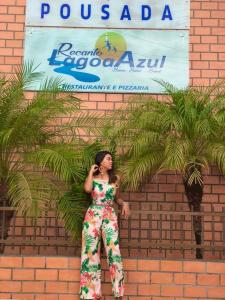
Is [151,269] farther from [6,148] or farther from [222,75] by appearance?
[222,75]

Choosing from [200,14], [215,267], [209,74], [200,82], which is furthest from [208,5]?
[215,267]

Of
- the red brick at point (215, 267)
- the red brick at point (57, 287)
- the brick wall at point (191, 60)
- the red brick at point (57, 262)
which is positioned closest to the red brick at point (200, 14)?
the brick wall at point (191, 60)

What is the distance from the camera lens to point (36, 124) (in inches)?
210

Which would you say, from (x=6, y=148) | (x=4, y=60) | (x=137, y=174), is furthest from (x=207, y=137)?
(x=4, y=60)

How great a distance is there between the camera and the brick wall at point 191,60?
6.48 m

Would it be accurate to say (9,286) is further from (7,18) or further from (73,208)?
(7,18)

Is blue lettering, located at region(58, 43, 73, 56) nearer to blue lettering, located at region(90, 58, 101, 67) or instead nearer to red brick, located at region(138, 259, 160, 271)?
blue lettering, located at region(90, 58, 101, 67)

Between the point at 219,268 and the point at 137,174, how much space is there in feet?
4.59

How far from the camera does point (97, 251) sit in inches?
190

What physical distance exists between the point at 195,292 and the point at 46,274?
5.48 ft

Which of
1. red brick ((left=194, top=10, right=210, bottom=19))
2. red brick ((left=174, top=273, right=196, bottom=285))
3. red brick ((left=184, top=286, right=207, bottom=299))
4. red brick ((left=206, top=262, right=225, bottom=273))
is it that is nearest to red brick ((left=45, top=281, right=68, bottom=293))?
red brick ((left=174, top=273, right=196, bottom=285))

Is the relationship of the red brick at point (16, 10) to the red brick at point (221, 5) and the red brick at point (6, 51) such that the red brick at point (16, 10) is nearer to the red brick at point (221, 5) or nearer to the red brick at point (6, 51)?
the red brick at point (6, 51)

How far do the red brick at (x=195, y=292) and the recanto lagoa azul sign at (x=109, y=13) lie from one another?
3951 mm

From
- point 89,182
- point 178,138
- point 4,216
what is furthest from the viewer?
point 178,138
